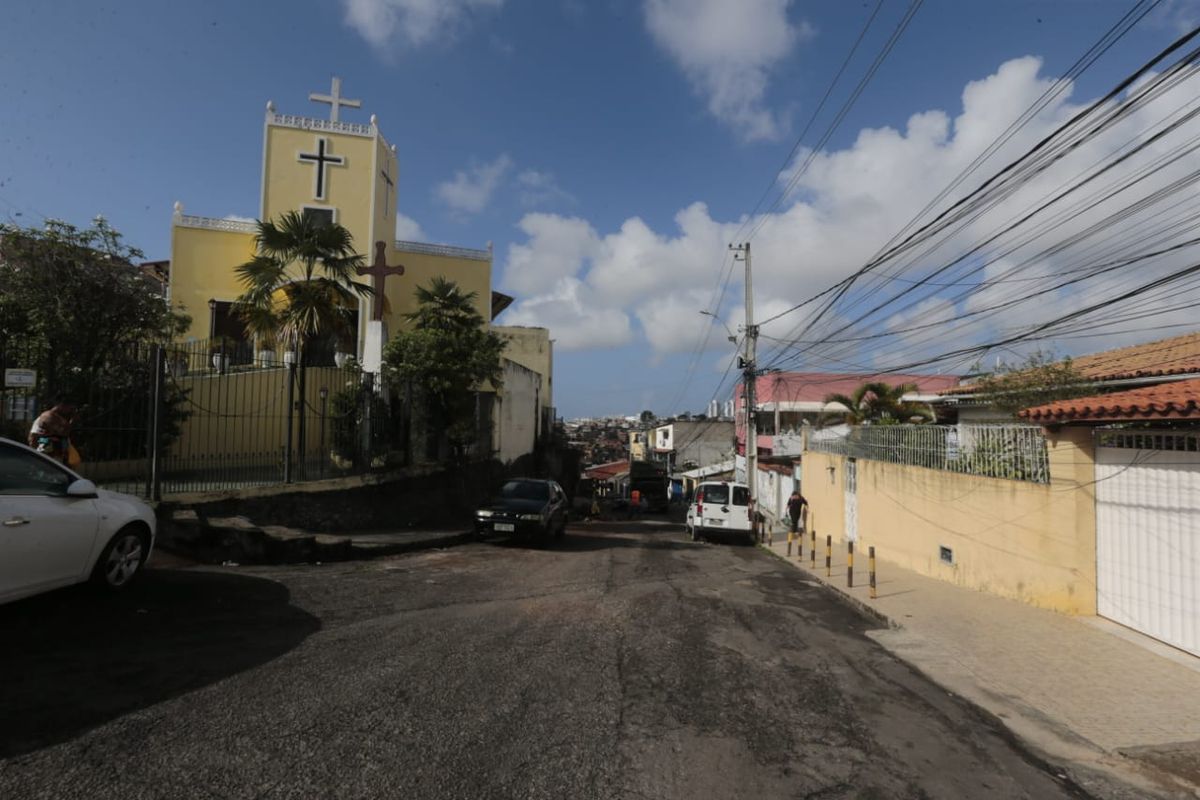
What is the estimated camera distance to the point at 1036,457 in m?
8.98

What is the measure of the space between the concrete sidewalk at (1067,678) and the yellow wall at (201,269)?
2527 centimetres

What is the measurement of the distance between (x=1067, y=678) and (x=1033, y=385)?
869 cm

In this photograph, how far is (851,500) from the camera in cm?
1702

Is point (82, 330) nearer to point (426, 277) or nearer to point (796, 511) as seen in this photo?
point (796, 511)

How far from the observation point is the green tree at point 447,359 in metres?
14.8

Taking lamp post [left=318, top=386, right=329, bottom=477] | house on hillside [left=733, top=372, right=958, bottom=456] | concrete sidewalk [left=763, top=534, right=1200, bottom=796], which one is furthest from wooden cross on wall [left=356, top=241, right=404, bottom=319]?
house on hillside [left=733, top=372, right=958, bottom=456]

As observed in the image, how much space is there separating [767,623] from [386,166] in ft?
83.9

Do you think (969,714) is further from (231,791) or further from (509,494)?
(509,494)

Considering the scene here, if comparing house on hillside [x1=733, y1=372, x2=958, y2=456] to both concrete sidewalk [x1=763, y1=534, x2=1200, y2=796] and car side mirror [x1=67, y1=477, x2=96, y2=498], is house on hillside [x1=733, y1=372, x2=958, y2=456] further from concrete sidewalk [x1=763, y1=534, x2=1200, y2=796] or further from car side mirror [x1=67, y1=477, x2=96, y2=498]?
car side mirror [x1=67, y1=477, x2=96, y2=498]

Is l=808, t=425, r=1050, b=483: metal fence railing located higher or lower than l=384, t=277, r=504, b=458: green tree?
lower

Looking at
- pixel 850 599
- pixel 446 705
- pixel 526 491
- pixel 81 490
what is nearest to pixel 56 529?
pixel 81 490

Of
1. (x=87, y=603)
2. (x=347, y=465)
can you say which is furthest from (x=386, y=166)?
(x=87, y=603)

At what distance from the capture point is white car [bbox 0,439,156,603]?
14.7ft

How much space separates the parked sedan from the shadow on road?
6.50 meters
